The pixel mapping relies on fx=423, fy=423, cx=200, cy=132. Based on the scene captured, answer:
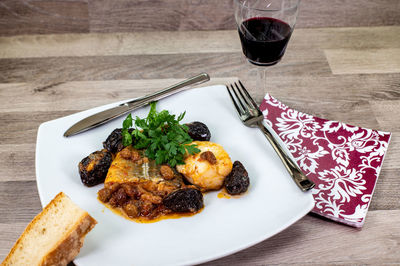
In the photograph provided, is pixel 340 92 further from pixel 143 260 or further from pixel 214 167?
pixel 143 260

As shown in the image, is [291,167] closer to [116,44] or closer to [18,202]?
[18,202]

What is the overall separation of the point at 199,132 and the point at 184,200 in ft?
1.37

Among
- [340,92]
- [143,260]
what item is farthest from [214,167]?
[340,92]

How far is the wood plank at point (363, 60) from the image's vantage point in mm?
2822

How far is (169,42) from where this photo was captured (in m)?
3.09

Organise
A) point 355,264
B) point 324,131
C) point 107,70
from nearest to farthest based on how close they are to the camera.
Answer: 1. point 355,264
2. point 324,131
3. point 107,70

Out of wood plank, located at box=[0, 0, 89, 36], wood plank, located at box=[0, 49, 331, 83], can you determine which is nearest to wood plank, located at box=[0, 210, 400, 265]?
wood plank, located at box=[0, 49, 331, 83]

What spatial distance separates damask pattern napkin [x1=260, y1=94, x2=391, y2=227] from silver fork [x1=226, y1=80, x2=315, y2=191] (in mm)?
189

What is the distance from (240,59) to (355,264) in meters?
1.66

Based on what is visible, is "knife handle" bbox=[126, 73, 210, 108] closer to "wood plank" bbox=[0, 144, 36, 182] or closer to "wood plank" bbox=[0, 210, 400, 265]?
"wood plank" bbox=[0, 144, 36, 182]

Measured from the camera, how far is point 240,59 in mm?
2918

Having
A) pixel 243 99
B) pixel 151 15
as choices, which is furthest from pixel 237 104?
pixel 151 15

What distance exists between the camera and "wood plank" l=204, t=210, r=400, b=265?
1659 millimetres

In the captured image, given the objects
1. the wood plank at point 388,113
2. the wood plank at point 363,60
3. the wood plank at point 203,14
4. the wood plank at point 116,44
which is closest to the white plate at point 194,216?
the wood plank at point 388,113
